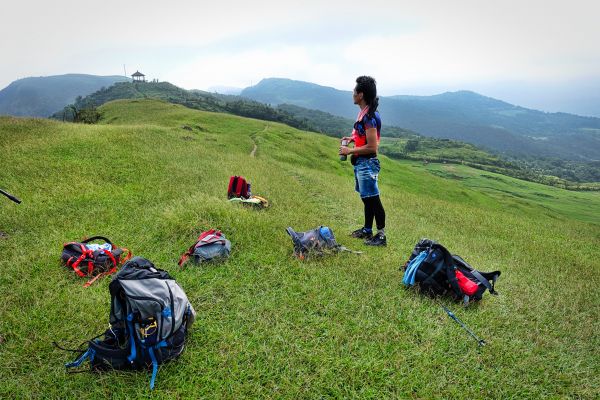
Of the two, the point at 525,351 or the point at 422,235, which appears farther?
the point at 422,235

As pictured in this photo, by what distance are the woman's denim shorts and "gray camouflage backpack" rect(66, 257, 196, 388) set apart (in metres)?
5.90

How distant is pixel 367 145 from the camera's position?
8.74 metres

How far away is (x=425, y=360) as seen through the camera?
5.33 metres

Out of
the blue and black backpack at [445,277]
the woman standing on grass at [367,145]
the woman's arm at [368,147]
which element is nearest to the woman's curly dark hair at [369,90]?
the woman standing on grass at [367,145]

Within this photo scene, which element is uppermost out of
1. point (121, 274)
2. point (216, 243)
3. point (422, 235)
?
point (121, 274)

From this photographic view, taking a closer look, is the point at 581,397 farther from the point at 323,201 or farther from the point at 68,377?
the point at 323,201

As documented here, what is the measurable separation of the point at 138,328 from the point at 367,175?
21.8ft

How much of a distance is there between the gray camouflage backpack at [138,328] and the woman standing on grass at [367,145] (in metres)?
5.79

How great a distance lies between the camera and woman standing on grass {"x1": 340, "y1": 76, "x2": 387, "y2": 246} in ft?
27.8

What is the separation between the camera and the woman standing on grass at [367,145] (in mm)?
8477

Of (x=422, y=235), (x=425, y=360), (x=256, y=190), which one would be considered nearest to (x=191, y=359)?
(x=425, y=360)

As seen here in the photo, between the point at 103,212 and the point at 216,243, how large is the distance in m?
5.48

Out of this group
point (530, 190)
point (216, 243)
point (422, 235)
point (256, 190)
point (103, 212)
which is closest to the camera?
point (216, 243)

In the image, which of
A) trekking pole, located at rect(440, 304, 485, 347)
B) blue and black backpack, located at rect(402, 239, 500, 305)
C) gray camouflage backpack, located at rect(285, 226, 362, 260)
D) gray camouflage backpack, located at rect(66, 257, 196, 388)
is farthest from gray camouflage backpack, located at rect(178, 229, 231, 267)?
trekking pole, located at rect(440, 304, 485, 347)
